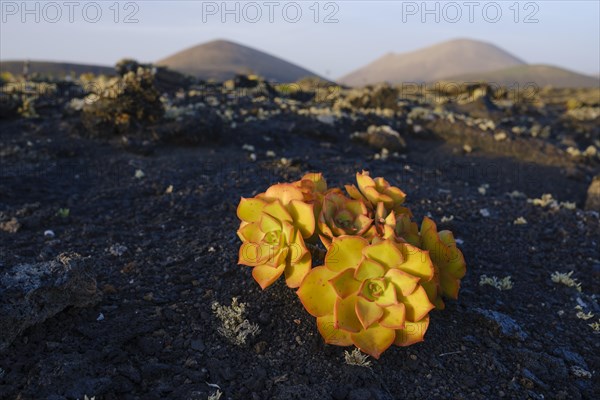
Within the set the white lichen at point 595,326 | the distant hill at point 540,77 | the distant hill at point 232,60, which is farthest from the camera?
the distant hill at point 540,77

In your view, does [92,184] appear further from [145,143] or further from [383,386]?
[383,386]

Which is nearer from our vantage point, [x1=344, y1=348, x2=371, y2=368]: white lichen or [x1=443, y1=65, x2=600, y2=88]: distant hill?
[x1=344, y1=348, x2=371, y2=368]: white lichen

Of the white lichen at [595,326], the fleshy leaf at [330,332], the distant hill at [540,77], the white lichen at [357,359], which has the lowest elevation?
the white lichen at [595,326]

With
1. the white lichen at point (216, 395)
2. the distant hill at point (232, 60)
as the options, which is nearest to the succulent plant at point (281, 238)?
the white lichen at point (216, 395)

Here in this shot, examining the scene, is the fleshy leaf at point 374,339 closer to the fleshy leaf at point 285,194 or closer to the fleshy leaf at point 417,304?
the fleshy leaf at point 417,304

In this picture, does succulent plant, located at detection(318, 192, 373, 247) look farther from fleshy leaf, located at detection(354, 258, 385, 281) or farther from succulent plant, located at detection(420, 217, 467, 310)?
succulent plant, located at detection(420, 217, 467, 310)

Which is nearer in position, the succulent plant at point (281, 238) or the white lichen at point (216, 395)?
the white lichen at point (216, 395)

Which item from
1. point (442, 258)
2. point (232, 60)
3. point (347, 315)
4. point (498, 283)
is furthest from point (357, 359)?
point (232, 60)

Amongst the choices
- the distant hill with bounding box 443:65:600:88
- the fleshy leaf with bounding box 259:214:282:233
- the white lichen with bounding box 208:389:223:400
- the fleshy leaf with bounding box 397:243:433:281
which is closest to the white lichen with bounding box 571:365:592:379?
the fleshy leaf with bounding box 397:243:433:281
